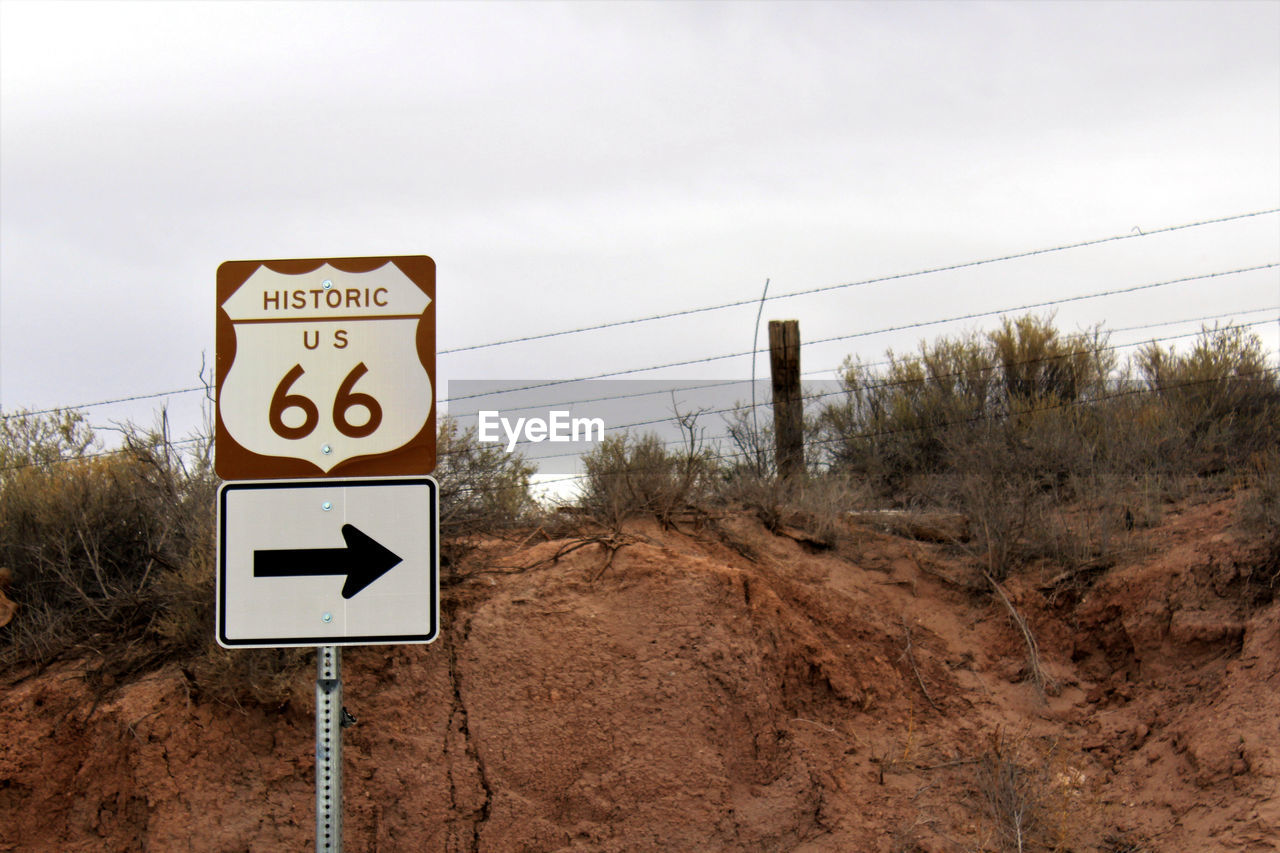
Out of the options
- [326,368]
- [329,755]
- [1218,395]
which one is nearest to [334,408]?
[326,368]

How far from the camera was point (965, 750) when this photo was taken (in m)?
7.88

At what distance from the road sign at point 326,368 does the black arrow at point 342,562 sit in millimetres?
259

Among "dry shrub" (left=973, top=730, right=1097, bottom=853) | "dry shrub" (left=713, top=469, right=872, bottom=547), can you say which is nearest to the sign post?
"dry shrub" (left=973, top=730, right=1097, bottom=853)

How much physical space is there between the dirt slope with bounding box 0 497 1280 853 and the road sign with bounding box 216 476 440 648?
12.4 ft

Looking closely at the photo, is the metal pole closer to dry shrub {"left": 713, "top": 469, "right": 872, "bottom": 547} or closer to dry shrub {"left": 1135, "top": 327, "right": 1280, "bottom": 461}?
dry shrub {"left": 713, "top": 469, "right": 872, "bottom": 547}

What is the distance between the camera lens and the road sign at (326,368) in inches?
157

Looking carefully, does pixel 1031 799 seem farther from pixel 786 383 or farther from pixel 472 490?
pixel 786 383

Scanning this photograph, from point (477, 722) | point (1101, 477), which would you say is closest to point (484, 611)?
point (477, 722)

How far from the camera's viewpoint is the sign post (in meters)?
3.87

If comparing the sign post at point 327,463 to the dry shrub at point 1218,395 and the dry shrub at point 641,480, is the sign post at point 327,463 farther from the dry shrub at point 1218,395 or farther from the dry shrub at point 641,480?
the dry shrub at point 1218,395

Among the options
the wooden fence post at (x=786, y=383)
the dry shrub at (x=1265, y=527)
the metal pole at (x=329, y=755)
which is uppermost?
the wooden fence post at (x=786, y=383)

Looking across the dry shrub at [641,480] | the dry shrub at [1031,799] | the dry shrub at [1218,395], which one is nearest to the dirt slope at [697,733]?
the dry shrub at [1031,799]

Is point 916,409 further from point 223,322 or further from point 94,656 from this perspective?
point 223,322

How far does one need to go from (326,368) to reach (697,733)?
449 cm
